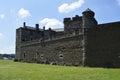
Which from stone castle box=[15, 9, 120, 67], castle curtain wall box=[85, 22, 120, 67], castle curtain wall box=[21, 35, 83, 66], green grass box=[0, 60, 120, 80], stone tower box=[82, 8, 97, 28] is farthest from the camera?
stone tower box=[82, 8, 97, 28]

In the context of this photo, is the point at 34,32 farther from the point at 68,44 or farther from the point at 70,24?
the point at 68,44

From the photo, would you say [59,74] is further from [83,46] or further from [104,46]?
[83,46]

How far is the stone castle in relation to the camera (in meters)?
33.9

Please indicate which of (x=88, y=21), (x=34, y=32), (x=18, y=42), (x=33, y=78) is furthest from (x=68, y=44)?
(x=34, y=32)

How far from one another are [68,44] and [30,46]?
17.4 meters

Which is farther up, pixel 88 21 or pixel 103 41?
pixel 88 21

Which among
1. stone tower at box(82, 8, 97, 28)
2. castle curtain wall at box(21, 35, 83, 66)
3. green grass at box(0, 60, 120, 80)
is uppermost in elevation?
stone tower at box(82, 8, 97, 28)

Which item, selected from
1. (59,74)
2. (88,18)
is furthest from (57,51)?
(59,74)

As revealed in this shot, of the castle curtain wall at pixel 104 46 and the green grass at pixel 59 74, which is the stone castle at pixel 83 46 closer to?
the castle curtain wall at pixel 104 46

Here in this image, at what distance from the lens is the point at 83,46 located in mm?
37938

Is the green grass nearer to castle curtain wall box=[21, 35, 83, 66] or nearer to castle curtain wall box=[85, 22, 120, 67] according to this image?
castle curtain wall box=[85, 22, 120, 67]

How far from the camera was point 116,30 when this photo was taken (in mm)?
33531

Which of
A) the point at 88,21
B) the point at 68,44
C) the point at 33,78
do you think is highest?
the point at 88,21

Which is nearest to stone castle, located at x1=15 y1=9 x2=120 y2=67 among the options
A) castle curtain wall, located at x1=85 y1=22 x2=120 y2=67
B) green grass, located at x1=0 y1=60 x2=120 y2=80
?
castle curtain wall, located at x1=85 y1=22 x2=120 y2=67
